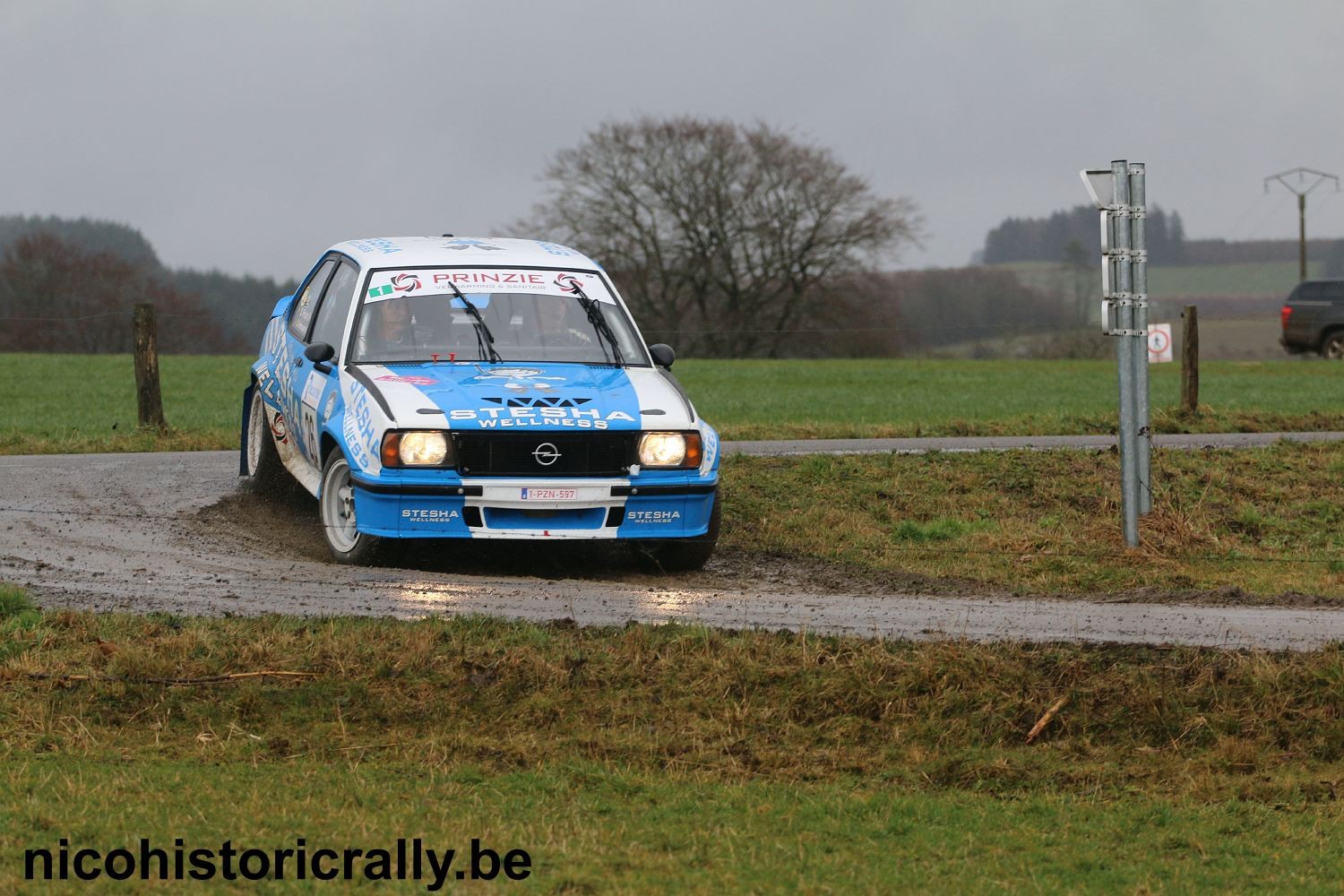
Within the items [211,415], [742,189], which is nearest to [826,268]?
[742,189]

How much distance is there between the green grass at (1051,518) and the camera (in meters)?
10.8

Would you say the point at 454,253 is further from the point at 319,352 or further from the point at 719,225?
the point at 719,225

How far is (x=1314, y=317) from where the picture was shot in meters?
40.3

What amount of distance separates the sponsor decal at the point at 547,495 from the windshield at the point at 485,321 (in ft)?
4.02

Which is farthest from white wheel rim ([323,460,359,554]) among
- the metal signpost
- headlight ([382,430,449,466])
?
the metal signpost

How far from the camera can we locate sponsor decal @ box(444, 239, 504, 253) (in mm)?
11185

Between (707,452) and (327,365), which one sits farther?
(327,365)

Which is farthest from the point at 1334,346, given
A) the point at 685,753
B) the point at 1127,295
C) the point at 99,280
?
the point at 99,280

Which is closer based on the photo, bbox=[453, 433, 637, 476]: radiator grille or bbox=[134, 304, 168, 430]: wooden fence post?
bbox=[453, 433, 637, 476]: radiator grille

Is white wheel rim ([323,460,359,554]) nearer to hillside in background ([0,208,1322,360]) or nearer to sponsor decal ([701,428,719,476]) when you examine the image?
sponsor decal ([701,428,719,476])

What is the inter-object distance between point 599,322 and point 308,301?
2194mm

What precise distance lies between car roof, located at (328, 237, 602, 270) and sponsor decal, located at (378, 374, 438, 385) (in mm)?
1252

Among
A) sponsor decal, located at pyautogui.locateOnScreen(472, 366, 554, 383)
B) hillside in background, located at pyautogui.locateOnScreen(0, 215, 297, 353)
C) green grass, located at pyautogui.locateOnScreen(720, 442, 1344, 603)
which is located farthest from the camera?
hillside in background, located at pyautogui.locateOnScreen(0, 215, 297, 353)

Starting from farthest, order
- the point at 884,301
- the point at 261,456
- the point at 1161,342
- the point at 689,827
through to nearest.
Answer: the point at 884,301 < the point at 1161,342 < the point at 261,456 < the point at 689,827
